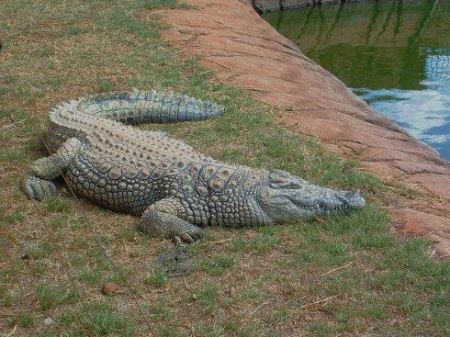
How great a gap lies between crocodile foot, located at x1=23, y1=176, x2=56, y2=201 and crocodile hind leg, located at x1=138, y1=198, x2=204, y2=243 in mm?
860

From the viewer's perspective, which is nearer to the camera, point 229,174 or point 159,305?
point 159,305

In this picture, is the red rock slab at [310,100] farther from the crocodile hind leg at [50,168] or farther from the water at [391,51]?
the crocodile hind leg at [50,168]

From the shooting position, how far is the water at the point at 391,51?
9.73m

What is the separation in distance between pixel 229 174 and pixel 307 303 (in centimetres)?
132

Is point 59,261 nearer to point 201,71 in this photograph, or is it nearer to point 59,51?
point 201,71

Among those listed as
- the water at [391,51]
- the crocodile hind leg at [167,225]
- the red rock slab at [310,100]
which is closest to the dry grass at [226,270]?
the crocodile hind leg at [167,225]

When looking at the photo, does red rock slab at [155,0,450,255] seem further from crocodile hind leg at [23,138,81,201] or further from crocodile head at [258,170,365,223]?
crocodile hind leg at [23,138,81,201]

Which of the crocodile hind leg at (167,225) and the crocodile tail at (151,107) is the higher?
the crocodile tail at (151,107)

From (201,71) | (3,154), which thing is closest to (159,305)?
(3,154)

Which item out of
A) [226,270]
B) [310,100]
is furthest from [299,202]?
[310,100]

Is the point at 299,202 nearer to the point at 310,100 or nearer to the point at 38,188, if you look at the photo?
the point at 38,188

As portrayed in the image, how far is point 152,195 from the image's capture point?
492cm

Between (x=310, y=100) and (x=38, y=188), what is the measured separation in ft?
11.4

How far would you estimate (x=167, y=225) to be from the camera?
15.1ft
